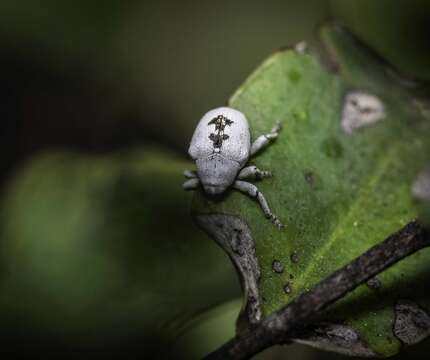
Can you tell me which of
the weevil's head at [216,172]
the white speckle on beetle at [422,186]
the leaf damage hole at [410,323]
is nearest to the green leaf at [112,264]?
the weevil's head at [216,172]

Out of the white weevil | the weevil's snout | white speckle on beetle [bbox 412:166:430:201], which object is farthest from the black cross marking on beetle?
white speckle on beetle [bbox 412:166:430:201]

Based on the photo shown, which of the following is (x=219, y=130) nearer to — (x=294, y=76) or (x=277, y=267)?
(x=294, y=76)

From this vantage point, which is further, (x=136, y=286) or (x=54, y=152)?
(x=54, y=152)

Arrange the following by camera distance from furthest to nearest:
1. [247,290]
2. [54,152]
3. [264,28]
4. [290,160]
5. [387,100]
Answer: [264,28]
[54,152]
[387,100]
[290,160]
[247,290]

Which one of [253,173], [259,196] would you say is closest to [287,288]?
[259,196]

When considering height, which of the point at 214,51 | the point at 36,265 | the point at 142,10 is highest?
the point at 142,10

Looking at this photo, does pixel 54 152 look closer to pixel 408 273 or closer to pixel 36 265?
pixel 36 265

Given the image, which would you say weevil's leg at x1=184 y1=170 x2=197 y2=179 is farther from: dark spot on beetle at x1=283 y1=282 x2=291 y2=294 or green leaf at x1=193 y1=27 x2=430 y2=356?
dark spot on beetle at x1=283 y1=282 x2=291 y2=294

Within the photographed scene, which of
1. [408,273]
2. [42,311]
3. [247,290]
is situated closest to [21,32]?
[42,311]
